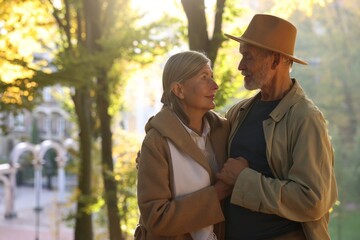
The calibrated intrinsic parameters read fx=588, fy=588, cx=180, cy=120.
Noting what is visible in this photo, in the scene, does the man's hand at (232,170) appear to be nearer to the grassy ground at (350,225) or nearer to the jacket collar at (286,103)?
the jacket collar at (286,103)

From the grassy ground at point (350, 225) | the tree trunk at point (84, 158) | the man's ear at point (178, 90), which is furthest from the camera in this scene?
the grassy ground at point (350, 225)

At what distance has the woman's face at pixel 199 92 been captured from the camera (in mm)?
2645

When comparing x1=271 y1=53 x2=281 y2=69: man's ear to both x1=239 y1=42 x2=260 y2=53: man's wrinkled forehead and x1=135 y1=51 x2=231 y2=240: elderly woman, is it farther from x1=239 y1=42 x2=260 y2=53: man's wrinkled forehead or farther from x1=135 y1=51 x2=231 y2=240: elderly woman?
x1=135 y1=51 x2=231 y2=240: elderly woman

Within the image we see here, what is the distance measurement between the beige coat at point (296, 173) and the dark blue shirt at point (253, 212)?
0.07m

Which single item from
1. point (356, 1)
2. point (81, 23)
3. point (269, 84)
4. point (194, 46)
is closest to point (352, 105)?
point (356, 1)

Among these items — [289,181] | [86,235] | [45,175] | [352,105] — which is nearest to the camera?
[289,181]

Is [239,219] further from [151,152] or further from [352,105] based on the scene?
[352,105]

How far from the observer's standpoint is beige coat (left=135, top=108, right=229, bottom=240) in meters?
2.51

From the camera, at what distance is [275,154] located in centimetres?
255

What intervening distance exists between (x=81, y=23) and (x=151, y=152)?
28.4 ft

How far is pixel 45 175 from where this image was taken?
4138cm

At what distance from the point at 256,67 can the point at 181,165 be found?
0.58m

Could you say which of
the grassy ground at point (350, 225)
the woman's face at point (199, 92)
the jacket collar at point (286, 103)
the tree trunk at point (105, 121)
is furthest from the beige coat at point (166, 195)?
the grassy ground at point (350, 225)

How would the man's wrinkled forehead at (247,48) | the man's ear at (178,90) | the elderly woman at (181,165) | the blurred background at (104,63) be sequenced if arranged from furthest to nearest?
the blurred background at (104,63), the man's wrinkled forehead at (247,48), the man's ear at (178,90), the elderly woman at (181,165)
